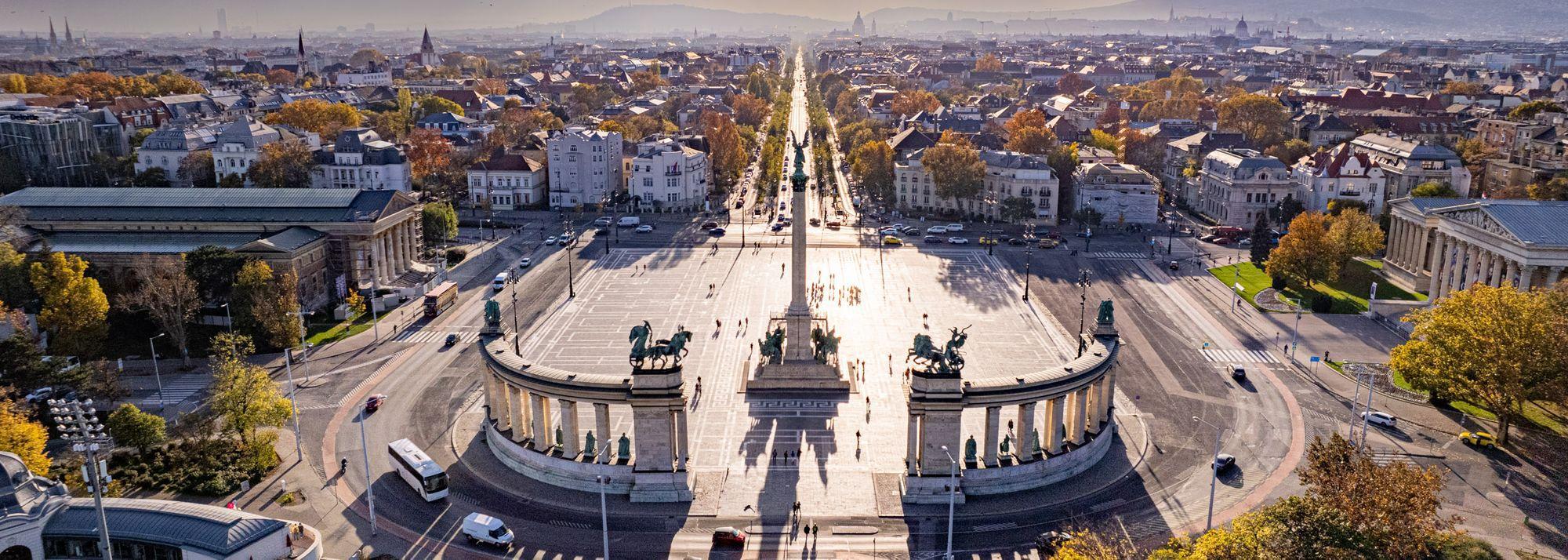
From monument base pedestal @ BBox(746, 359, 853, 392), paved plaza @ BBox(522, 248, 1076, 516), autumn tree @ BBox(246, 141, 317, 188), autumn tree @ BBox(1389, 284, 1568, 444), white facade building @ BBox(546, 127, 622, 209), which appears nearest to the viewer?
paved plaza @ BBox(522, 248, 1076, 516)

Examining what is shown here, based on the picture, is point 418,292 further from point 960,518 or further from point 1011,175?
point 1011,175

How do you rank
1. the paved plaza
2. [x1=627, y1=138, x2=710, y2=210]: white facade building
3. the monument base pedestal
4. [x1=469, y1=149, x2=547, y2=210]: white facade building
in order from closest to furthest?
1. the paved plaza
2. the monument base pedestal
3. [x1=627, y1=138, x2=710, y2=210]: white facade building
4. [x1=469, y1=149, x2=547, y2=210]: white facade building

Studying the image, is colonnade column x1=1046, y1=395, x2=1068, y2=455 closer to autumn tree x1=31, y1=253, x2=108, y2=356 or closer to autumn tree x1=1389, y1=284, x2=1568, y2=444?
autumn tree x1=1389, y1=284, x2=1568, y2=444

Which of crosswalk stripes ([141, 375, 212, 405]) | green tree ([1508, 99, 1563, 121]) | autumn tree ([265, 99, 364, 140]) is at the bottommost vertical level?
crosswalk stripes ([141, 375, 212, 405])

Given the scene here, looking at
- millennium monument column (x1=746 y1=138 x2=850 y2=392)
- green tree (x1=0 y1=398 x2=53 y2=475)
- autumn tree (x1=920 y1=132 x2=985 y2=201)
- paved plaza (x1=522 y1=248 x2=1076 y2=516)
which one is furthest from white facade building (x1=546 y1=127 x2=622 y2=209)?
green tree (x1=0 y1=398 x2=53 y2=475)

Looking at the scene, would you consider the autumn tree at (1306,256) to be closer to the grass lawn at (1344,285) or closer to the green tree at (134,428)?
the grass lawn at (1344,285)

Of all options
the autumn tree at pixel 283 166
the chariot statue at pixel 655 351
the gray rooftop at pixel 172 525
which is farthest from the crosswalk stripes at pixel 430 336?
the autumn tree at pixel 283 166
